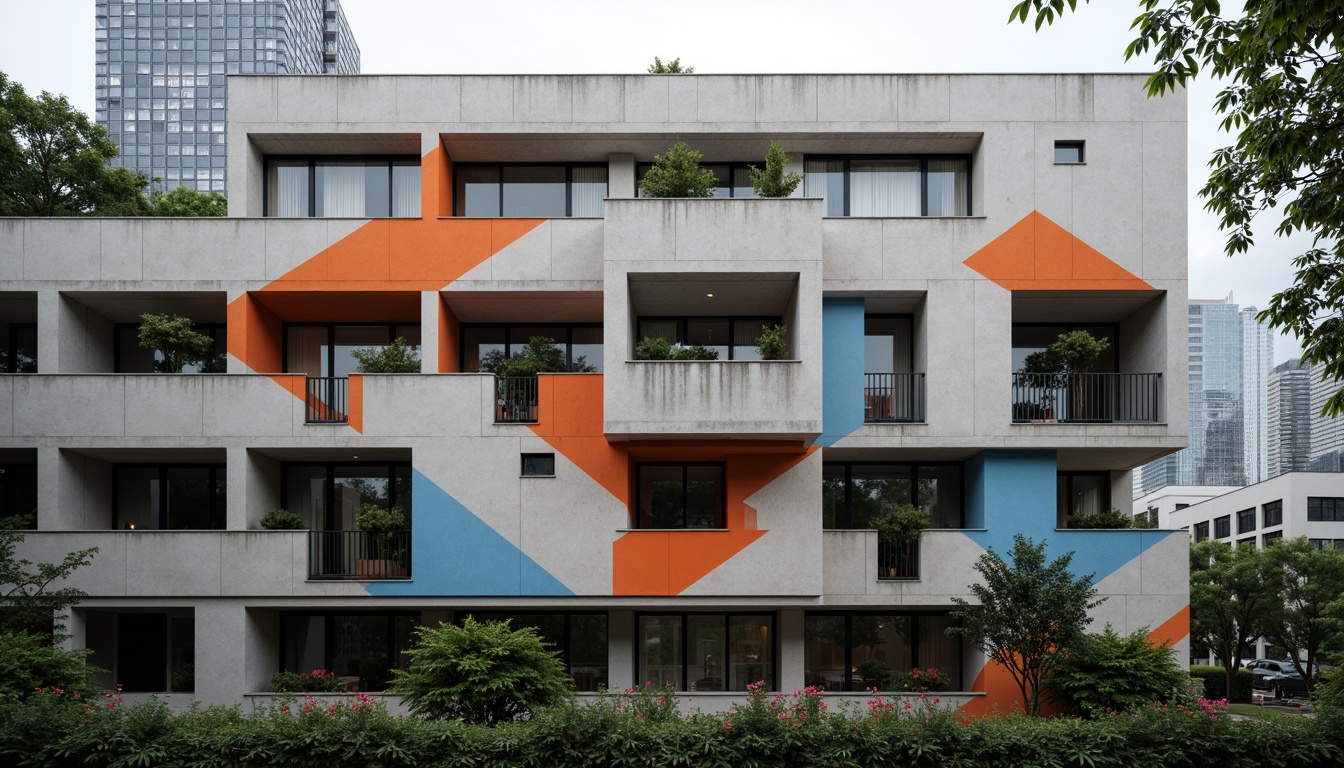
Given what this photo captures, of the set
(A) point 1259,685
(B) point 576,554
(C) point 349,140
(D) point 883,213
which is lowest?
(A) point 1259,685

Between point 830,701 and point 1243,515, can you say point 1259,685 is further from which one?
point 830,701

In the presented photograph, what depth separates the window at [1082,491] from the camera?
76.9 ft

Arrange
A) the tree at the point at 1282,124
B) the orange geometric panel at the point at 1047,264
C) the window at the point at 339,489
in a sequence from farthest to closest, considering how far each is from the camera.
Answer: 1. the window at the point at 339,489
2. the orange geometric panel at the point at 1047,264
3. the tree at the point at 1282,124

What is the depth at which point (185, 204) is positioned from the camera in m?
32.9

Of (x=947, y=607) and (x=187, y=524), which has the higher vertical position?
(x=187, y=524)

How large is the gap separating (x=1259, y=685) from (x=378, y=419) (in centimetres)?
4713

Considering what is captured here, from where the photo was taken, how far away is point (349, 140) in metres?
22.2

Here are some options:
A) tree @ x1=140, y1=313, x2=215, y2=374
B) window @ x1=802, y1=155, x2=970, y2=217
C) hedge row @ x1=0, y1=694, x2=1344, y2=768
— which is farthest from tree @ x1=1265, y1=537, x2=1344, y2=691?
tree @ x1=140, y1=313, x2=215, y2=374

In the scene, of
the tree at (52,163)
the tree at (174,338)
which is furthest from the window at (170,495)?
the tree at (52,163)

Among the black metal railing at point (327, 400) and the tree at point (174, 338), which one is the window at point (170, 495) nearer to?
the tree at point (174, 338)

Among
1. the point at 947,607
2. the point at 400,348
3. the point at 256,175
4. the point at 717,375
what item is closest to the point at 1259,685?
the point at 947,607

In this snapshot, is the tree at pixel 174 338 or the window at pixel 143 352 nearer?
the tree at pixel 174 338

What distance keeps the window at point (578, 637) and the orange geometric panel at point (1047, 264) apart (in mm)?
11943

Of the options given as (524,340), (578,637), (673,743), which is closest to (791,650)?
(578,637)
